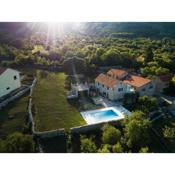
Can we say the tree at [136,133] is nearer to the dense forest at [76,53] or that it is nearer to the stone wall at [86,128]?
the stone wall at [86,128]

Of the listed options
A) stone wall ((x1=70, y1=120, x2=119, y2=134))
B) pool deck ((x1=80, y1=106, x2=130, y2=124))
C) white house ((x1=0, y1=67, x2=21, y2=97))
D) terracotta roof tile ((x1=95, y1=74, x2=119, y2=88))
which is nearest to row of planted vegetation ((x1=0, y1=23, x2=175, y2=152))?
stone wall ((x1=70, y1=120, x2=119, y2=134))

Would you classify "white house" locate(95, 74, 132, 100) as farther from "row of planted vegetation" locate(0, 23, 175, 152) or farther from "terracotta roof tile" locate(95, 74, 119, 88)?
"row of planted vegetation" locate(0, 23, 175, 152)

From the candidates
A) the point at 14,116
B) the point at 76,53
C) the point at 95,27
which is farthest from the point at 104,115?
the point at 95,27

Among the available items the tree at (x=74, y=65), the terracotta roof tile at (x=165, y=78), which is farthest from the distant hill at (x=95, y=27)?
the terracotta roof tile at (x=165, y=78)

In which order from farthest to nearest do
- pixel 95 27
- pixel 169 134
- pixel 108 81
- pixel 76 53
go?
1. pixel 76 53
2. pixel 95 27
3. pixel 108 81
4. pixel 169 134

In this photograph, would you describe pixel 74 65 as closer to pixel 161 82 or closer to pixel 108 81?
pixel 108 81
